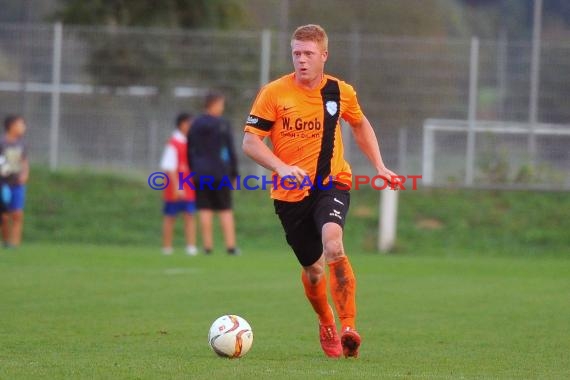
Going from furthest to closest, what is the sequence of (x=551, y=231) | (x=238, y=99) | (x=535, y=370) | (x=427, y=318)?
(x=238, y=99), (x=551, y=231), (x=427, y=318), (x=535, y=370)

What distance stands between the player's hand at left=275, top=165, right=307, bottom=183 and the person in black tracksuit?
9938mm

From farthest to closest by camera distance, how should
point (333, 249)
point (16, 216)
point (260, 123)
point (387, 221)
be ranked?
point (387, 221) → point (16, 216) → point (260, 123) → point (333, 249)

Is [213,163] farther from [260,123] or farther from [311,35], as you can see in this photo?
[311,35]

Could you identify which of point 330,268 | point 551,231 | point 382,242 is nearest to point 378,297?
point 330,268

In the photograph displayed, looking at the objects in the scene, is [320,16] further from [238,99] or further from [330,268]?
[330,268]

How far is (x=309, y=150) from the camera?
7789mm

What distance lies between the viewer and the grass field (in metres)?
7.15

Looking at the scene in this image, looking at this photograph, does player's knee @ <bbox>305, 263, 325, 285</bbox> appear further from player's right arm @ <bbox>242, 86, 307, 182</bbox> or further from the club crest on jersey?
the club crest on jersey

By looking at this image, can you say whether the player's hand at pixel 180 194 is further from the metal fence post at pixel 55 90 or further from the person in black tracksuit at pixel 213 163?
the metal fence post at pixel 55 90

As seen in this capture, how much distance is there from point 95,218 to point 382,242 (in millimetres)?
5799

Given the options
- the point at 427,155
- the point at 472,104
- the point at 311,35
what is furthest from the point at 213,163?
the point at 311,35

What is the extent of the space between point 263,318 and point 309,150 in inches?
103

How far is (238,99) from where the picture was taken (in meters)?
23.5

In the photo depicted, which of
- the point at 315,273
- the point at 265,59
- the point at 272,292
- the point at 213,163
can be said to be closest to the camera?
the point at 315,273
